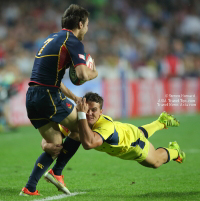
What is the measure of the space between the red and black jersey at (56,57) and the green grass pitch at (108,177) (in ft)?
4.25

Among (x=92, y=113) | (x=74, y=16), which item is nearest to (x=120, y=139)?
(x=92, y=113)

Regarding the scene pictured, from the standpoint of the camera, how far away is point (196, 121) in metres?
13.8

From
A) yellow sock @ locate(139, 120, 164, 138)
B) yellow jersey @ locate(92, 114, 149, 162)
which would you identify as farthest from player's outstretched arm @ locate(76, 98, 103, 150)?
yellow sock @ locate(139, 120, 164, 138)

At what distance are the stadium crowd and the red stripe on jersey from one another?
31.1ft

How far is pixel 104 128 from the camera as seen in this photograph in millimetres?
4445

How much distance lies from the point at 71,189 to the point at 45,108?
126cm

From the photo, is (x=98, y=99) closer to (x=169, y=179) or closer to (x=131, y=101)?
(x=169, y=179)

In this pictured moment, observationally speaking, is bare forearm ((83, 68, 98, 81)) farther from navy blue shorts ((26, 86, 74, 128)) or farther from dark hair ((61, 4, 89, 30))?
dark hair ((61, 4, 89, 30))

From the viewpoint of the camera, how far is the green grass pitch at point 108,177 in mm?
4527

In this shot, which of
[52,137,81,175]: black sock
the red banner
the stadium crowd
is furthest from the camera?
the stadium crowd

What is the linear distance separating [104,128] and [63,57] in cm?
90

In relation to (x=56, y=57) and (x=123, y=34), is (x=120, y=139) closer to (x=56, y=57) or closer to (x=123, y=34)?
(x=56, y=57)

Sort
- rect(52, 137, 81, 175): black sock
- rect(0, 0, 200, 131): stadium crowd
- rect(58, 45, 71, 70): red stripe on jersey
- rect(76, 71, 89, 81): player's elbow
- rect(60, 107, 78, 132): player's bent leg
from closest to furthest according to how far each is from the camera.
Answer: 1. rect(76, 71, 89, 81): player's elbow
2. rect(58, 45, 71, 70): red stripe on jersey
3. rect(60, 107, 78, 132): player's bent leg
4. rect(52, 137, 81, 175): black sock
5. rect(0, 0, 200, 131): stadium crowd

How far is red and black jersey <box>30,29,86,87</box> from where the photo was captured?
4.10 meters
